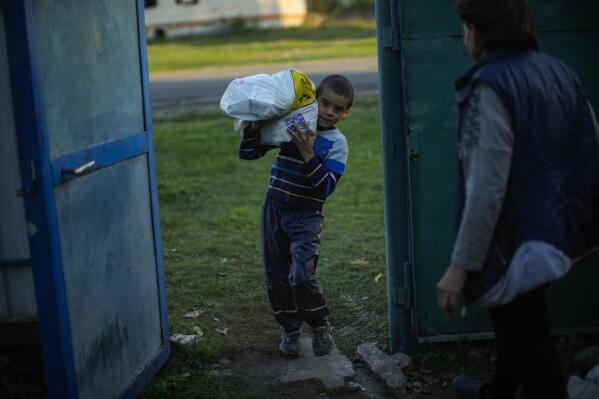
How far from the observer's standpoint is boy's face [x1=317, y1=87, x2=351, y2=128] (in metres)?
4.19

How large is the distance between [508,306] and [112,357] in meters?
1.95

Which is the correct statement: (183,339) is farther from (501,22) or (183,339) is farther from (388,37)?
(501,22)

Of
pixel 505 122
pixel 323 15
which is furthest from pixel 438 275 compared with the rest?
pixel 323 15

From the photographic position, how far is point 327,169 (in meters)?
4.19

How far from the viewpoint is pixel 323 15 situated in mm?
48062

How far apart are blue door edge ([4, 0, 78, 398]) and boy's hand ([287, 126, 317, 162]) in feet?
4.64

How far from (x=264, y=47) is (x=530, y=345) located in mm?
30730

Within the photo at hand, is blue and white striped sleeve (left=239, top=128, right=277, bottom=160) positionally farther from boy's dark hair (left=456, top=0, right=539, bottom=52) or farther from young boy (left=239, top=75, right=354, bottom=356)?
boy's dark hair (left=456, top=0, right=539, bottom=52)

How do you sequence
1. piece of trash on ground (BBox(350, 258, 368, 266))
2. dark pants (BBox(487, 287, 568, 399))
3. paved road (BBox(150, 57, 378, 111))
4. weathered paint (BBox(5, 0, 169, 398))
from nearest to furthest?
dark pants (BBox(487, 287, 568, 399)), weathered paint (BBox(5, 0, 169, 398)), piece of trash on ground (BBox(350, 258, 368, 266)), paved road (BBox(150, 57, 378, 111))

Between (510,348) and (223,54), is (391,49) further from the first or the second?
(223,54)

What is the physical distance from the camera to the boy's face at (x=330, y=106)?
4.19 meters

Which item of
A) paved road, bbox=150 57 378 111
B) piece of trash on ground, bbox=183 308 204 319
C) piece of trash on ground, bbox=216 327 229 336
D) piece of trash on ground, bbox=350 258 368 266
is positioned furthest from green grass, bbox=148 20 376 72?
piece of trash on ground, bbox=216 327 229 336

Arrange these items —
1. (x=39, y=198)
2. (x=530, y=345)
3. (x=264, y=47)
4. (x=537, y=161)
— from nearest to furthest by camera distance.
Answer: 1. (x=537, y=161)
2. (x=530, y=345)
3. (x=39, y=198)
4. (x=264, y=47)

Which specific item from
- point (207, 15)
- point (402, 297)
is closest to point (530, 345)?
point (402, 297)
